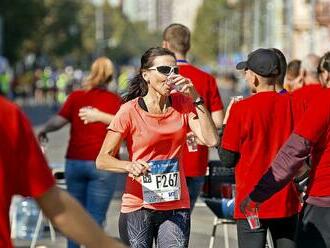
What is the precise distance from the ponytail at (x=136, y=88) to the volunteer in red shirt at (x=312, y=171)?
1268 millimetres

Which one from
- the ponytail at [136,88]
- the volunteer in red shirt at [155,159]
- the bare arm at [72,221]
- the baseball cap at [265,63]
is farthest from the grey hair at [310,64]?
the bare arm at [72,221]

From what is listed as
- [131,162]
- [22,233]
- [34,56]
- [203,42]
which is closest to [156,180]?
[131,162]

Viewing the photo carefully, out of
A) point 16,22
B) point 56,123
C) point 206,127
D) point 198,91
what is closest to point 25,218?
point 56,123

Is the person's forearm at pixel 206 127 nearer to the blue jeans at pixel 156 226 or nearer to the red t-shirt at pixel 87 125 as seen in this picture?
the blue jeans at pixel 156 226

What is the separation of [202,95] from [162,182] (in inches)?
99.0

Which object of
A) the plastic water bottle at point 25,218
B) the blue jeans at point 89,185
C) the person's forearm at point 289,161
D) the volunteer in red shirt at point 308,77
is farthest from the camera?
the plastic water bottle at point 25,218

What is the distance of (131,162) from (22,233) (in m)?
5.77

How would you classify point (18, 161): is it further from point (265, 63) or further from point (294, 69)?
point (294, 69)

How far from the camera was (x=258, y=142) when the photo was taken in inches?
265

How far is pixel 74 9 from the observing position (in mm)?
113250

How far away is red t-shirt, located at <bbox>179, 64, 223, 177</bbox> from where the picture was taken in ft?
29.2

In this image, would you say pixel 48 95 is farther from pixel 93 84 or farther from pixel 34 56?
pixel 93 84

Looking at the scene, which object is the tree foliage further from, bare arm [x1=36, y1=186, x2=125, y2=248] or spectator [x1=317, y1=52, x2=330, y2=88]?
bare arm [x1=36, y1=186, x2=125, y2=248]

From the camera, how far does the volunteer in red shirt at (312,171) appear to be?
5629mm
